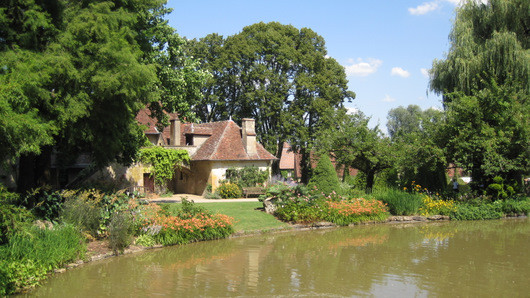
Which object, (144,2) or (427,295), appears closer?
(427,295)

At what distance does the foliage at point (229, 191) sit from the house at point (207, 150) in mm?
1137

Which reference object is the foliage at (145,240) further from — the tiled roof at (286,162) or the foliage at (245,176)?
the tiled roof at (286,162)

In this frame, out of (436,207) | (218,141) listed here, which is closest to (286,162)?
(218,141)

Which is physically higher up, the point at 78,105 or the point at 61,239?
the point at 78,105

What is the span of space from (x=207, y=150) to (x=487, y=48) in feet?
64.1

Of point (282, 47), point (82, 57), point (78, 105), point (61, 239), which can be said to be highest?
point (282, 47)

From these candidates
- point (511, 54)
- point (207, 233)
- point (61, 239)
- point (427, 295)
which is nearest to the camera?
point (427, 295)

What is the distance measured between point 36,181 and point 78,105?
5.40m

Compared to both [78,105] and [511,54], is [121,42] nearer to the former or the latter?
[78,105]

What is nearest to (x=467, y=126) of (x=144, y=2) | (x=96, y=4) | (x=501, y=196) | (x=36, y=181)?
(x=501, y=196)

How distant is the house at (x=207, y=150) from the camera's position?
1222 inches

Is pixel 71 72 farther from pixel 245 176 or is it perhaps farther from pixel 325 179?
pixel 245 176

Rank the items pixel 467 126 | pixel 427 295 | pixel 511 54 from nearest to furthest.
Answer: pixel 427 295 → pixel 467 126 → pixel 511 54

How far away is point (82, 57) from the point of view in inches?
511
